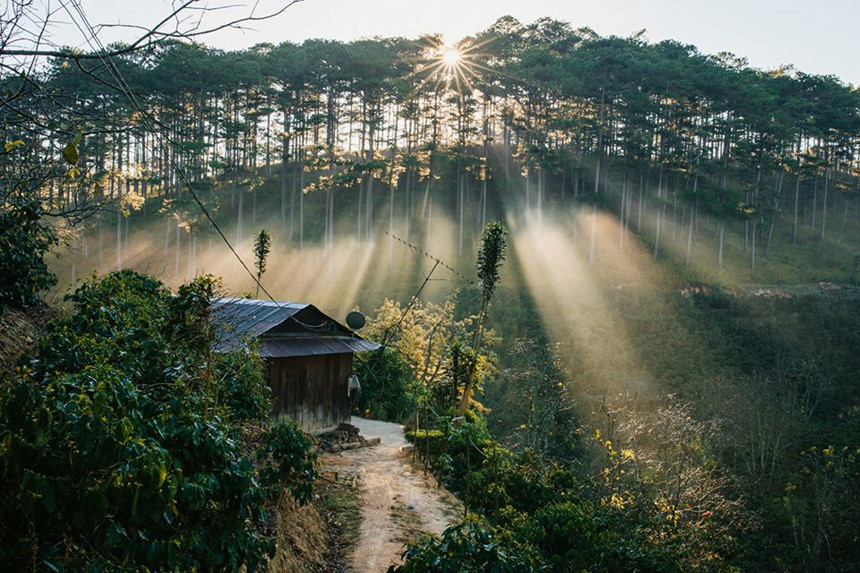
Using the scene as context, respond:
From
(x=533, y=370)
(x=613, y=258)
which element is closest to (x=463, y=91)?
(x=613, y=258)

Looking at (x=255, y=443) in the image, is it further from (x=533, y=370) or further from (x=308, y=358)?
(x=533, y=370)

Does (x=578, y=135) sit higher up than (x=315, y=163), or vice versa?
(x=578, y=135)

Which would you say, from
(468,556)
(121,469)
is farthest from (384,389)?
(121,469)

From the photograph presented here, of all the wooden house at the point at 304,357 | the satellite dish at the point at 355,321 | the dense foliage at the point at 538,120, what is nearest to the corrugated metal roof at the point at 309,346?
the wooden house at the point at 304,357

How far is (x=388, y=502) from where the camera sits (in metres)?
11.4

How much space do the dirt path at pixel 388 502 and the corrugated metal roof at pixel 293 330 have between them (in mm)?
2792

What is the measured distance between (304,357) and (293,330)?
31.3 inches

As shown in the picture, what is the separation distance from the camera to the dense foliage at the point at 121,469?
2799 millimetres

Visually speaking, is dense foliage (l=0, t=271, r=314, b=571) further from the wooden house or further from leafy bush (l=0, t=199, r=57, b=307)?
the wooden house

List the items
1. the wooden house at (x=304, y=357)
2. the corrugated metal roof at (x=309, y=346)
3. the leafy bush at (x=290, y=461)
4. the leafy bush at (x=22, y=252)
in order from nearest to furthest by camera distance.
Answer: the leafy bush at (x=290, y=461) < the leafy bush at (x=22, y=252) < the corrugated metal roof at (x=309, y=346) < the wooden house at (x=304, y=357)

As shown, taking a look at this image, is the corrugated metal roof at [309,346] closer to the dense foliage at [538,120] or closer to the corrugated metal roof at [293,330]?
the corrugated metal roof at [293,330]

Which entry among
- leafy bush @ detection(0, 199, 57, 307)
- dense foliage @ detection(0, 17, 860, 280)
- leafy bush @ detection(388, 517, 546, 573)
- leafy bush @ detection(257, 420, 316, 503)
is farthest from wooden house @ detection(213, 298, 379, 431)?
dense foliage @ detection(0, 17, 860, 280)

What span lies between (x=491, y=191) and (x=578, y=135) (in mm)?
8023

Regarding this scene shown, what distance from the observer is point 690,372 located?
2658cm
